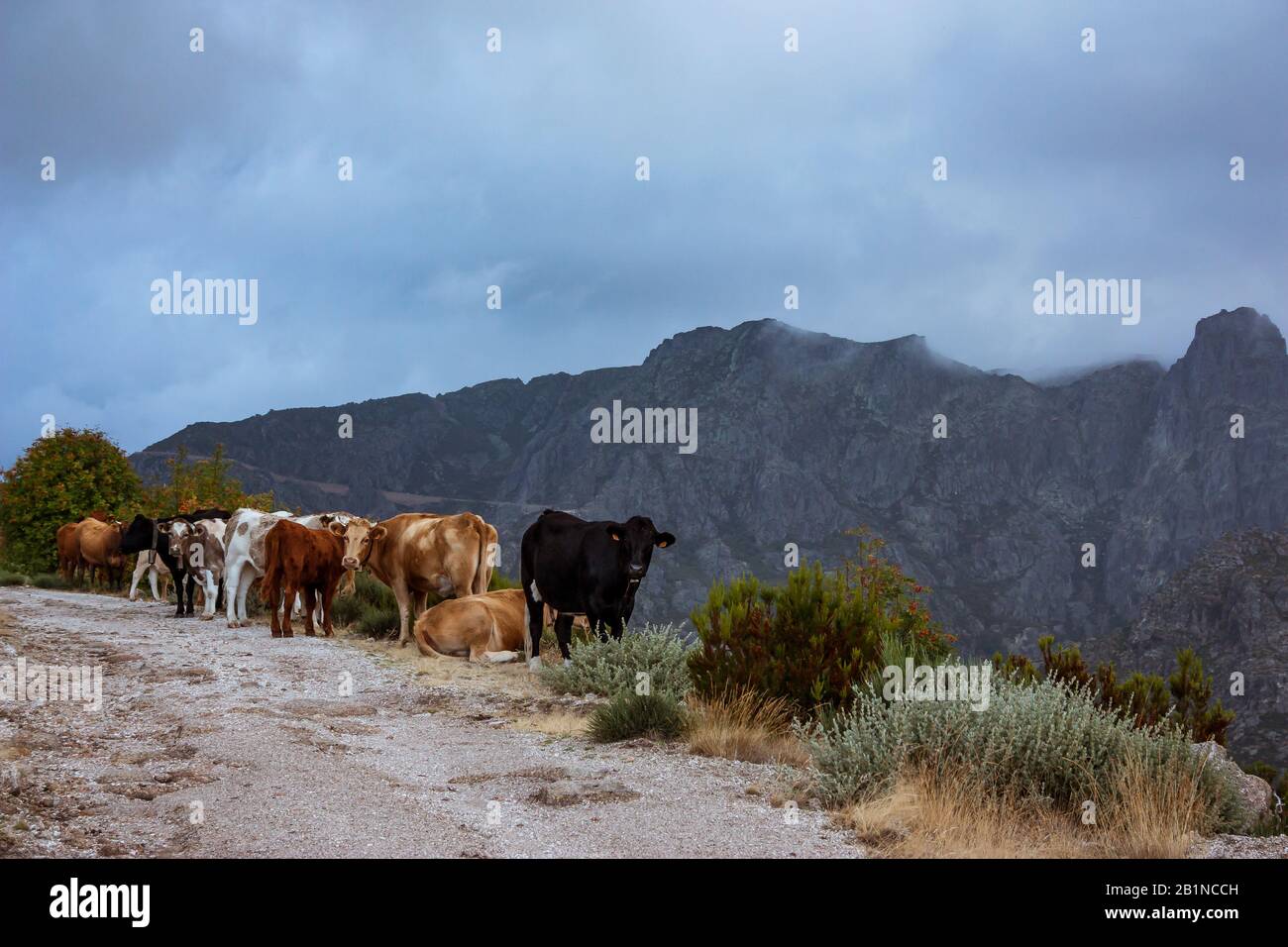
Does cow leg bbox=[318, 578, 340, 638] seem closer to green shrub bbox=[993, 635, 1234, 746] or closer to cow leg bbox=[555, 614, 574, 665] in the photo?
cow leg bbox=[555, 614, 574, 665]

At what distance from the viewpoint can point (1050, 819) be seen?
7.86m

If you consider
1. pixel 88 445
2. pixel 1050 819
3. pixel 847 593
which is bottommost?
pixel 1050 819

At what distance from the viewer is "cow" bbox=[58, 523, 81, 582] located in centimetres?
3156

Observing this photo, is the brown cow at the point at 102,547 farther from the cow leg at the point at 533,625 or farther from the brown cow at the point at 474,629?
the cow leg at the point at 533,625

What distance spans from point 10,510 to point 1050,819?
3763cm

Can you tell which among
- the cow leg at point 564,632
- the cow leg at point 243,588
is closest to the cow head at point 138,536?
the cow leg at point 243,588

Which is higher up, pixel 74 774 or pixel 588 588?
pixel 588 588

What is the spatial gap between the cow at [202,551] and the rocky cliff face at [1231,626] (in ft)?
401

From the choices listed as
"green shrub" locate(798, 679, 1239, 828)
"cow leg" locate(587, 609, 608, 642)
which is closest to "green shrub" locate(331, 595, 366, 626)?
"cow leg" locate(587, 609, 608, 642)

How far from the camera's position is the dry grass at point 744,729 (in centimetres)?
966
